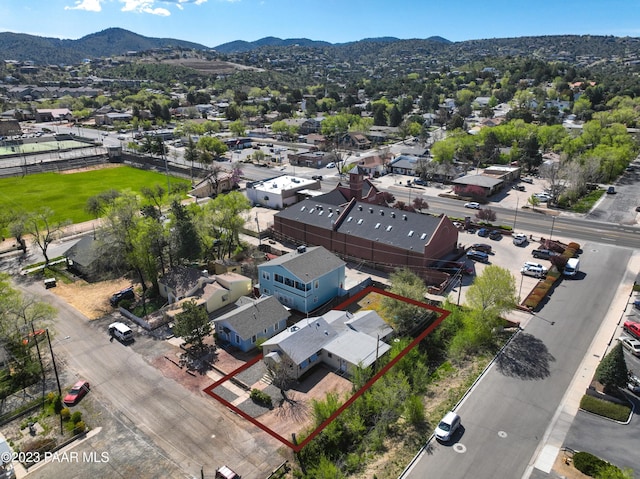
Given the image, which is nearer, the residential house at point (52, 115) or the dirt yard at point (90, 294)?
the dirt yard at point (90, 294)

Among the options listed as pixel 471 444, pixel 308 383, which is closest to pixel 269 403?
pixel 308 383

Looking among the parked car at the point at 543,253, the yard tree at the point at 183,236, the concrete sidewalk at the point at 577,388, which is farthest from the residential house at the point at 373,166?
the concrete sidewalk at the point at 577,388

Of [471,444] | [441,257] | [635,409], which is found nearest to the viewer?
[471,444]

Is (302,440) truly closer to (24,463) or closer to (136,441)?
(136,441)

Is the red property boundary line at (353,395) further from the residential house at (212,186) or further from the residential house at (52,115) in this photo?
the residential house at (52,115)

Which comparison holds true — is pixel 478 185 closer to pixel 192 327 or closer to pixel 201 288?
pixel 201 288

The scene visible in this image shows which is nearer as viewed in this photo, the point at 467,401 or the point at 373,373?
the point at 467,401

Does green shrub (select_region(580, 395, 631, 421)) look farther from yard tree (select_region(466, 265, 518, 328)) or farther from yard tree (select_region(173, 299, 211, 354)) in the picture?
yard tree (select_region(173, 299, 211, 354))
